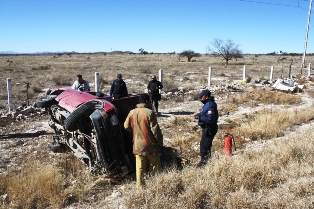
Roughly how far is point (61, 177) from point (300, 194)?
407 centimetres

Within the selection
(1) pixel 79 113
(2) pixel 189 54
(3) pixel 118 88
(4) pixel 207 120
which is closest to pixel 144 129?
(1) pixel 79 113

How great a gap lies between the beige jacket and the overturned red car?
0.33m

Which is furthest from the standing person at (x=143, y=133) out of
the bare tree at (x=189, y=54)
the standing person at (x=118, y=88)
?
the bare tree at (x=189, y=54)

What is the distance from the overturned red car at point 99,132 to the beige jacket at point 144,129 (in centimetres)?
33

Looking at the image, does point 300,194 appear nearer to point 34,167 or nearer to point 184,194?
point 184,194

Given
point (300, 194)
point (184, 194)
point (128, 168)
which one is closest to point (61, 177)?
point (128, 168)

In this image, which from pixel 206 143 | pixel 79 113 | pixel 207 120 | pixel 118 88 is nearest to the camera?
pixel 79 113

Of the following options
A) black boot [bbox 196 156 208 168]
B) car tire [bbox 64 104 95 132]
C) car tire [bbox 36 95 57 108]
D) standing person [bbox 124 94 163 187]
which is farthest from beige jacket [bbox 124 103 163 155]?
car tire [bbox 36 95 57 108]

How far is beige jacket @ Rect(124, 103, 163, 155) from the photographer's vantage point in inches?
207

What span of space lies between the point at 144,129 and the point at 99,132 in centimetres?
76

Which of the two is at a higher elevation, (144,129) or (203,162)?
(144,129)

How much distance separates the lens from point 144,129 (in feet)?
17.3

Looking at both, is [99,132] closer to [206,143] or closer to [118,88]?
[206,143]

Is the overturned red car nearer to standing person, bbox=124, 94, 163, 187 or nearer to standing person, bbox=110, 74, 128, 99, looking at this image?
standing person, bbox=124, 94, 163, 187
